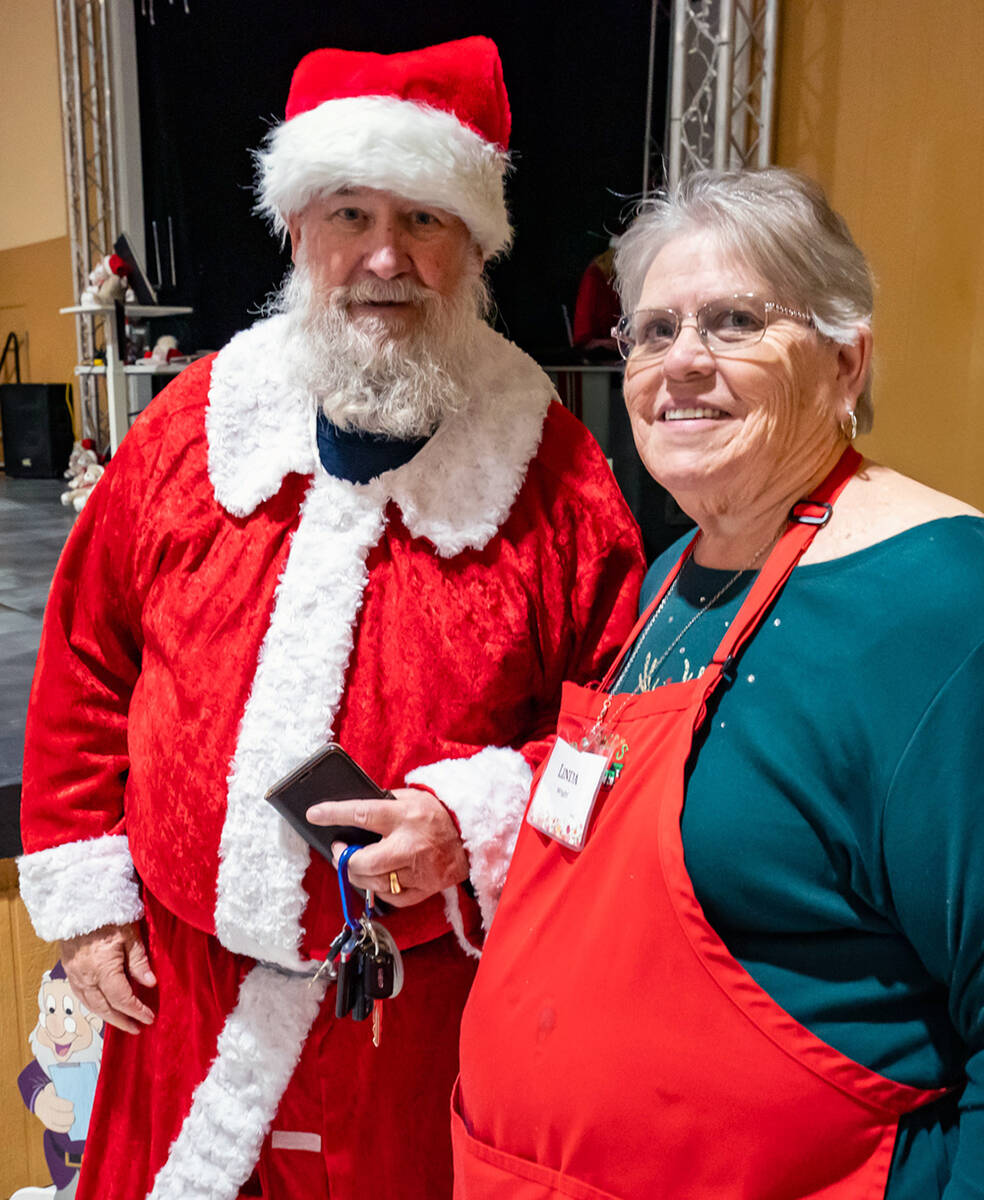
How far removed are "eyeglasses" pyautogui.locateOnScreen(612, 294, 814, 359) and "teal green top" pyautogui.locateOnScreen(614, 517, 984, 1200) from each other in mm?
216

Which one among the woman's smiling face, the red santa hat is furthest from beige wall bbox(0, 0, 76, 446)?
the woman's smiling face

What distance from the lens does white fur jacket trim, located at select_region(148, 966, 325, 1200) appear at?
4.27ft

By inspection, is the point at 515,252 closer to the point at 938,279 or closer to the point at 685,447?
the point at 938,279

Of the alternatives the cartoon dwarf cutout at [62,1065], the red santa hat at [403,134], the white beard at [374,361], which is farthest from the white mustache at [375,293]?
the cartoon dwarf cutout at [62,1065]

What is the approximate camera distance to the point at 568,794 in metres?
1.01

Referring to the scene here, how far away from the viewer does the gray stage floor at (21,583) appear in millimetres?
2041

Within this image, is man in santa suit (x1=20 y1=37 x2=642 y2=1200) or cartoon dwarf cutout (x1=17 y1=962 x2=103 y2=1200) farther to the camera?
cartoon dwarf cutout (x1=17 y1=962 x2=103 y2=1200)

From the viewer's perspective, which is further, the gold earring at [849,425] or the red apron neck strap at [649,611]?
the red apron neck strap at [649,611]

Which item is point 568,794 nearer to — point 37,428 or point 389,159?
point 389,159

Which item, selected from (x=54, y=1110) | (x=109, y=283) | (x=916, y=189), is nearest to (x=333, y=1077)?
(x=54, y=1110)

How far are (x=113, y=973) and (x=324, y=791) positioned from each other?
1.44 ft

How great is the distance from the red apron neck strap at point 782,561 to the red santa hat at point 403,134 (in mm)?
705

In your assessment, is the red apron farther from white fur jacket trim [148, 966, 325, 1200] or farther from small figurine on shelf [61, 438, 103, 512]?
small figurine on shelf [61, 438, 103, 512]

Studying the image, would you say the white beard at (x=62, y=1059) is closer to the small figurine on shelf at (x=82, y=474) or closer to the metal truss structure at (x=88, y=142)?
the small figurine on shelf at (x=82, y=474)
